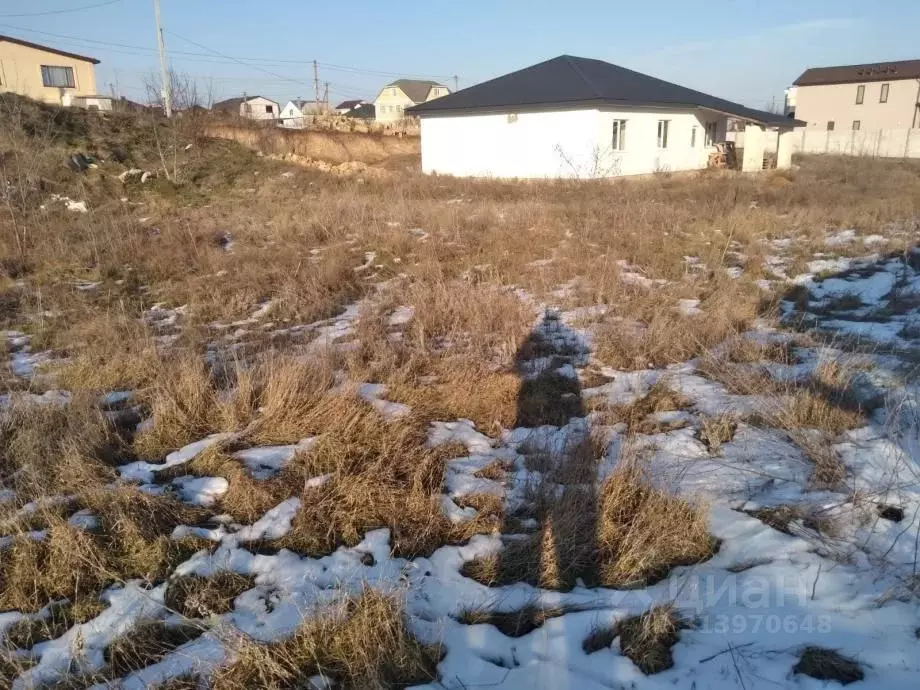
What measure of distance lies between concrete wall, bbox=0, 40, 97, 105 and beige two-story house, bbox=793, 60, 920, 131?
5526 centimetres

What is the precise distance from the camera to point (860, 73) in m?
48.7

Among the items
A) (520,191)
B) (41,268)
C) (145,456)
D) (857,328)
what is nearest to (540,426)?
(145,456)

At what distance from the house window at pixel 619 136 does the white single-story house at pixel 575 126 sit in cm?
4

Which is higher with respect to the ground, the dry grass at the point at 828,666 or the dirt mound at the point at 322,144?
the dirt mound at the point at 322,144

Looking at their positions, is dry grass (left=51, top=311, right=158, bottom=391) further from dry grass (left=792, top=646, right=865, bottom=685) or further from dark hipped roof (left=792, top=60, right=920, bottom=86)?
dark hipped roof (left=792, top=60, right=920, bottom=86)

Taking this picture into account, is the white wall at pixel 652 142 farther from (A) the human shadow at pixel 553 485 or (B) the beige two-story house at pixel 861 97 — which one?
(B) the beige two-story house at pixel 861 97

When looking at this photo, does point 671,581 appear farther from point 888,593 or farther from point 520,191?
point 520,191

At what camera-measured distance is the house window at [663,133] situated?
23.6 meters

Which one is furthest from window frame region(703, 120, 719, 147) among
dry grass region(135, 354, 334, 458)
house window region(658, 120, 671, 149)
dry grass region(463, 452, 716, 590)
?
dry grass region(463, 452, 716, 590)

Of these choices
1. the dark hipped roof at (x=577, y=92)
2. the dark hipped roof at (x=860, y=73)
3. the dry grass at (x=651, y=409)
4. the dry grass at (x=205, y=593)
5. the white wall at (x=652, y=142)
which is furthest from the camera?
the dark hipped roof at (x=860, y=73)

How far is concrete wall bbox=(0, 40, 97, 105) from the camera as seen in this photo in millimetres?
32312

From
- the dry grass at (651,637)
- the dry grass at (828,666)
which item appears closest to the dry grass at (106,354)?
the dry grass at (651,637)

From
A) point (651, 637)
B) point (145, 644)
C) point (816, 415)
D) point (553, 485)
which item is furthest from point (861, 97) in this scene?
point (145, 644)

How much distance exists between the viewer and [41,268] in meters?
9.73
